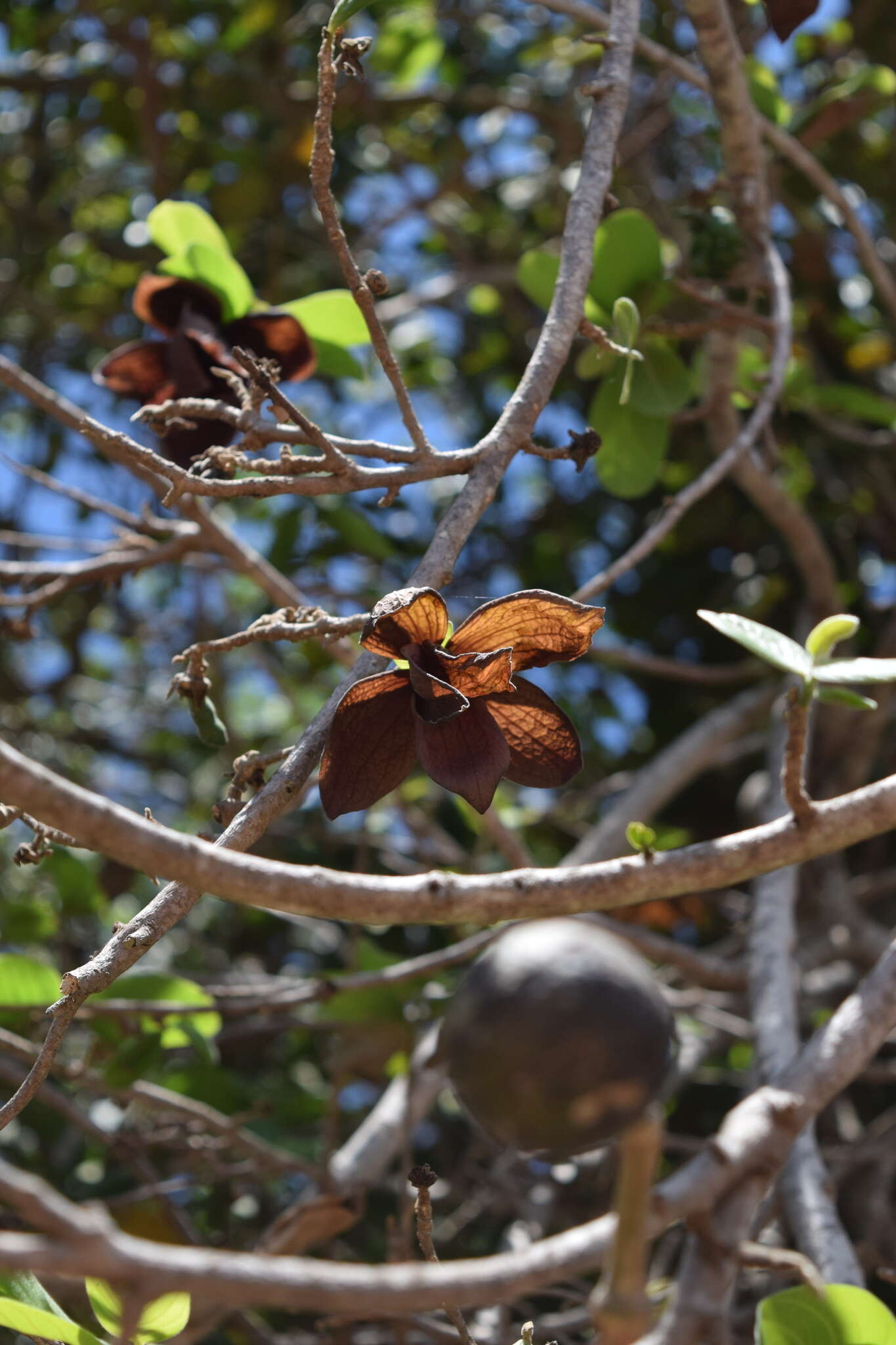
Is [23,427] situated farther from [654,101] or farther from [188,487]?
[188,487]

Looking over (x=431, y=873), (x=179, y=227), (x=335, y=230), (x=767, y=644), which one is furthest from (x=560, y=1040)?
(x=179, y=227)

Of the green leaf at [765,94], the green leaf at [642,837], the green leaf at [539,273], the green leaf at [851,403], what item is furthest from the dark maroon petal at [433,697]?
the green leaf at [851,403]

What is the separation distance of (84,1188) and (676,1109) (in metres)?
0.91

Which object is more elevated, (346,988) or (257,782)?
(257,782)

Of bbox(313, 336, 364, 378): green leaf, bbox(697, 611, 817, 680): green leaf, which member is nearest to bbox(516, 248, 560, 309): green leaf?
bbox(313, 336, 364, 378): green leaf

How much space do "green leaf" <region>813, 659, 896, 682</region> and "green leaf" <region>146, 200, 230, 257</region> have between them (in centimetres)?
89

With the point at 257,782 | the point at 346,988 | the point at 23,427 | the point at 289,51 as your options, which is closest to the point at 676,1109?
the point at 346,988

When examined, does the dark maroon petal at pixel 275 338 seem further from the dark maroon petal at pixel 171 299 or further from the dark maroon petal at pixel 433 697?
the dark maroon petal at pixel 433 697

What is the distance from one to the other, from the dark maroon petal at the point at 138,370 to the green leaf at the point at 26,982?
60 cm

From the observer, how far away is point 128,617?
9.20 feet

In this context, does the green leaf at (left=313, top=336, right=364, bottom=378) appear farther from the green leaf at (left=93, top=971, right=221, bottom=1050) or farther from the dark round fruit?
the dark round fruit

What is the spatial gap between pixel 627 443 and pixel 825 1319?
3.06 feet

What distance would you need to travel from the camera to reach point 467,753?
0.78m

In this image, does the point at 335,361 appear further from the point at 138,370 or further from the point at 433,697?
the point at 433,697
